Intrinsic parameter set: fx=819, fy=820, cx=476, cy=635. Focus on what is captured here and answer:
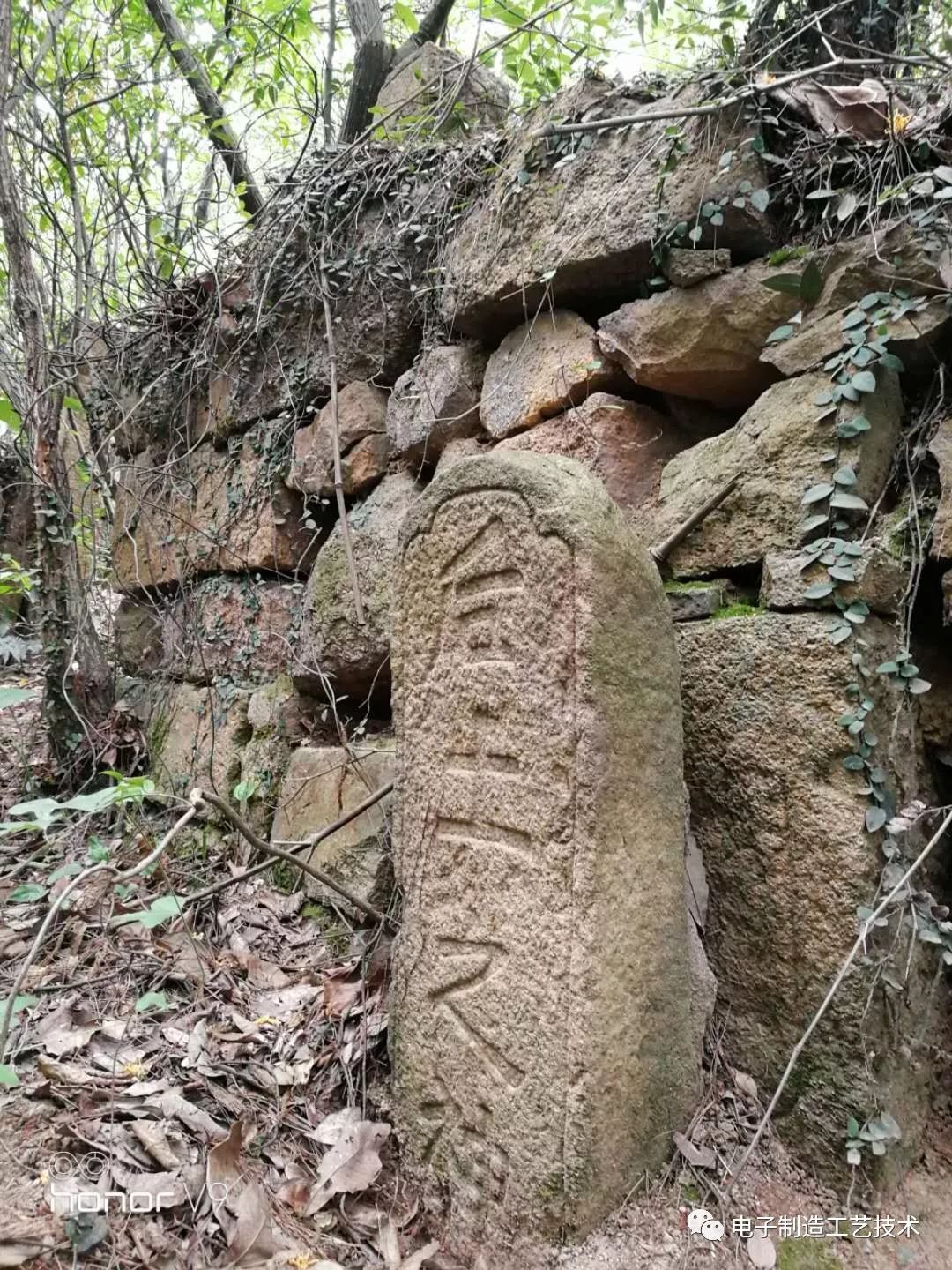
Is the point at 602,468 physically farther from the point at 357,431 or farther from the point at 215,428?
the point at 215,428

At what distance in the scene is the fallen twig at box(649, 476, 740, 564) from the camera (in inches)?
73.5

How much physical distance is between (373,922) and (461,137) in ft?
8.64

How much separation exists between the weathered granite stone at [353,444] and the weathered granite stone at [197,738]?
34.2 inches

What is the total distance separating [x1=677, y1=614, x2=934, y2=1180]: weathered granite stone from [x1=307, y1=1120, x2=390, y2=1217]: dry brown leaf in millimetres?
759

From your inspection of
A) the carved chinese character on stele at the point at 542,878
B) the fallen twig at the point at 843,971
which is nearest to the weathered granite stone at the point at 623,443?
the carved chinese character on stele at the point at 542,878

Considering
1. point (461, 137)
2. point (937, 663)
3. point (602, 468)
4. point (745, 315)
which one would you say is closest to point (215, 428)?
point (461, 137)

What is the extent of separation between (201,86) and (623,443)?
11.6 ft

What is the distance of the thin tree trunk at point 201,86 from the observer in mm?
4094

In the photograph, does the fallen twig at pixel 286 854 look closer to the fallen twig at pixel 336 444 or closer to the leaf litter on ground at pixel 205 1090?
the leaf litter on ground at pixel 205 1090

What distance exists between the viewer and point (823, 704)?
1602 millimetres

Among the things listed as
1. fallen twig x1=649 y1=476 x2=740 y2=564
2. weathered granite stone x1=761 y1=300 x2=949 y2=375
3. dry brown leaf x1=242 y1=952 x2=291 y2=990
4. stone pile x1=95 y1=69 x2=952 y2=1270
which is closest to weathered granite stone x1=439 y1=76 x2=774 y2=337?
stone pile x1=95 y1=69 x2=952 y2=1270

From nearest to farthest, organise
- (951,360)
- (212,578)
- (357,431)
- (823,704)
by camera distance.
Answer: (823,704) → (951,360) → (357,431) → (212,578)

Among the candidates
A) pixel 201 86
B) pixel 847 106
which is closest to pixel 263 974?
pixel 847 106

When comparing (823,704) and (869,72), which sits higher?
(869,72)
